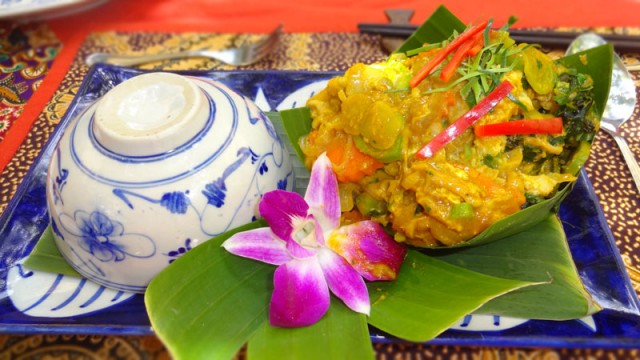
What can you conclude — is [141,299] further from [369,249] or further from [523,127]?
[523,127]

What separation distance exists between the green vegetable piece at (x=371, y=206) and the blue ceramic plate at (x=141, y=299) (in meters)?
0.29

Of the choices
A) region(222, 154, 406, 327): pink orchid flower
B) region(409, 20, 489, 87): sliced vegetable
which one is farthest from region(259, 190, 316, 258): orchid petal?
region(409, 20, 489, 87): sliced vegetable

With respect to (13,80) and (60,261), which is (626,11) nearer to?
(60,261)

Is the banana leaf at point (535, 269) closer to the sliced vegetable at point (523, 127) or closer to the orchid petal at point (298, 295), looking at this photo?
the sliced vegetable at point (523, 127)

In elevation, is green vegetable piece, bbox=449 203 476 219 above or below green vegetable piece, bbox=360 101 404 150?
below

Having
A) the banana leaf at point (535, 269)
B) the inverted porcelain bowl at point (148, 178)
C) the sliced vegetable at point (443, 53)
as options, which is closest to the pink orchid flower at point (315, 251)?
the inverted porcelain bowl at point (148, 178)

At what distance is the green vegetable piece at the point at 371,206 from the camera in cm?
164

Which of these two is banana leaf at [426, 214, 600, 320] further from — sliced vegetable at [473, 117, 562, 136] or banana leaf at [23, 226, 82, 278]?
banana leaf at [23, 226, 82, 278]

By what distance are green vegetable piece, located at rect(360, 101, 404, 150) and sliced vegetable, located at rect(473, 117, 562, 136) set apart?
0.78 feet

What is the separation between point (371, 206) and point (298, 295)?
1.30 feet

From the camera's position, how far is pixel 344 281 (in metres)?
1.48

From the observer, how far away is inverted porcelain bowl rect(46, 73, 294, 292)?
1397mm

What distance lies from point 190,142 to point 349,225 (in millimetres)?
539

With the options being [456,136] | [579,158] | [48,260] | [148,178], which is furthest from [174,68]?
[579,158]
